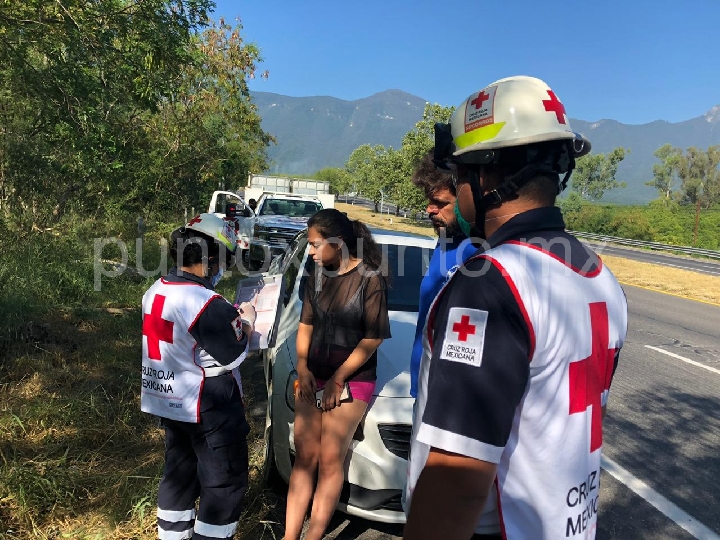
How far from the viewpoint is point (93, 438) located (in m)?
3.75

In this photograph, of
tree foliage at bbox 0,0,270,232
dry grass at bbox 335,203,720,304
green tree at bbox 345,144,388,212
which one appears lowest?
dry grass at bbox 335,203,720,304

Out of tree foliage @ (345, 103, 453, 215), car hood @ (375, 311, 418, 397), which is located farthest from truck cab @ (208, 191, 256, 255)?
tree foliage @ (345, 103, 453, 215)

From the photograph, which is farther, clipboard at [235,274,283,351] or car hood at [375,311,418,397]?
car hood at [375,311,418,397]

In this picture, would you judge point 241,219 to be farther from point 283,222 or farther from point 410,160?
point 410,160

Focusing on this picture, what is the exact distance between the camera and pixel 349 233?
111 inches

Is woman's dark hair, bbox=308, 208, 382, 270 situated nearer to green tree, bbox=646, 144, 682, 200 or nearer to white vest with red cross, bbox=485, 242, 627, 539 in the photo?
white vest with red cross, bbox=485, 242, 627, 539

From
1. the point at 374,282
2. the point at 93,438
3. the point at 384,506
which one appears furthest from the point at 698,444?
the point at 93,438

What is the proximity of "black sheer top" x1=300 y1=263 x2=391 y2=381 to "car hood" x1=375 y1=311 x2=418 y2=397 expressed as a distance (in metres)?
0.23

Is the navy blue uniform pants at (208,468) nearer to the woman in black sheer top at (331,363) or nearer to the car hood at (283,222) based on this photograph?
the woman in black sheer top at (331,363)

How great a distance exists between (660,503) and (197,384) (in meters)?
3.18

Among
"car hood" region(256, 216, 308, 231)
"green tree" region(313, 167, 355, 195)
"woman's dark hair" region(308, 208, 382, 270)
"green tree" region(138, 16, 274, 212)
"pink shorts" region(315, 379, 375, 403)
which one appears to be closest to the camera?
"pink shorts" region(315, 379, 375, 403)

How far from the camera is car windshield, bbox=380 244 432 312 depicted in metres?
4.11

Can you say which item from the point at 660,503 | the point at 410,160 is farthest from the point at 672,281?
the point at 410,160

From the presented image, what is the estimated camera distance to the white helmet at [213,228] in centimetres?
247
